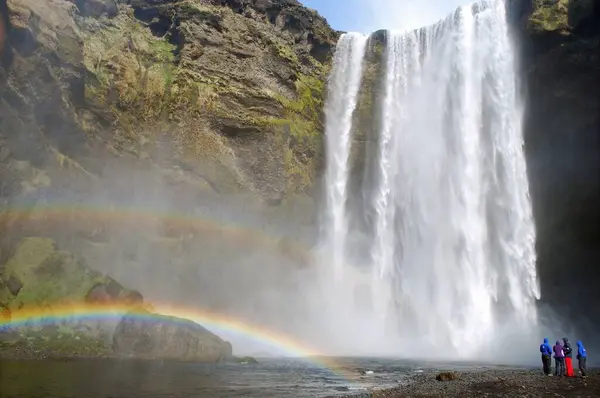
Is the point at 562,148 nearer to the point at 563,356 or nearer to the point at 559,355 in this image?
the point at 563,356

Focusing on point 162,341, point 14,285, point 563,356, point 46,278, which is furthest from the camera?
point 46,278

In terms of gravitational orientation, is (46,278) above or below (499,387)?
above

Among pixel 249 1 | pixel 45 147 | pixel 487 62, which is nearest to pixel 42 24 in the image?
pixel 45 147

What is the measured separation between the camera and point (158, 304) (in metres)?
41.6

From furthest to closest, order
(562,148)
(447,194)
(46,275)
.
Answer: (447,194) → (562,148) → (46,275)

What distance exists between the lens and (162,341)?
3141 centimetres

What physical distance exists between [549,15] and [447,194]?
627 inches

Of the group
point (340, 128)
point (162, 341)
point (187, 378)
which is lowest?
point (187, 378)

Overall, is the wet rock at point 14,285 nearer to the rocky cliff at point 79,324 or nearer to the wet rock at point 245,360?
the rocky cliff at point 79,324

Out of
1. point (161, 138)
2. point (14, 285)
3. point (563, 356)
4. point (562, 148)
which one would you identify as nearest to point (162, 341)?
point (14, 285)

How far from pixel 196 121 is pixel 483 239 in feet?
86.5

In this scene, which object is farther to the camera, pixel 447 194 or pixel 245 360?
pixel 447 194

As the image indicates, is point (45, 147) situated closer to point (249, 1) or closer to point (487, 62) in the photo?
point (249, 1)

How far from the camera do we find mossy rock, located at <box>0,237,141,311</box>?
33.3 m
